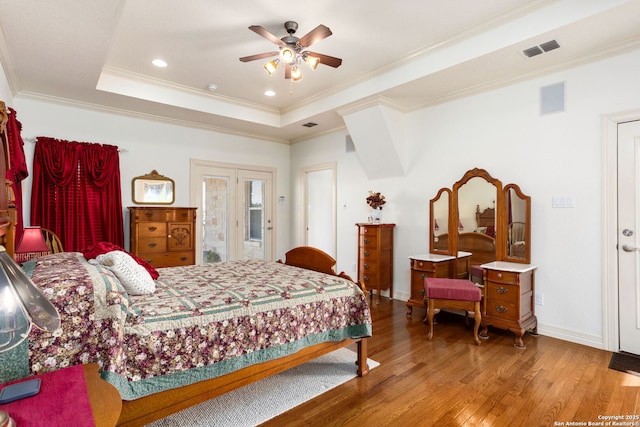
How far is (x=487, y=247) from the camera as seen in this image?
12.4 ft

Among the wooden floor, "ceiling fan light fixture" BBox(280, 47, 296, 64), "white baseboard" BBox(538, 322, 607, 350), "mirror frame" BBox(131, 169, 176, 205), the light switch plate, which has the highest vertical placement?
"ceiling fan light fixture" BBox(280, 47, 296, 64)

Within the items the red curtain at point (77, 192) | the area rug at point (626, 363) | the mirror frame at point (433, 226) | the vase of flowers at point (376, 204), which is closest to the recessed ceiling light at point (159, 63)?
the red curtain at point (77, 192)

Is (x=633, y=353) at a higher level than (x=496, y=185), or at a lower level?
lower

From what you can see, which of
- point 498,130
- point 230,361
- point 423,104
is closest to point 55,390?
point 230,361

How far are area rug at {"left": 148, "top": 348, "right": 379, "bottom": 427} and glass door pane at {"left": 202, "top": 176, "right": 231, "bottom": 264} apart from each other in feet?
11.4

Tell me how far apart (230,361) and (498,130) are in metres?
3.60

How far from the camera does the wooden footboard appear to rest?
1610mm

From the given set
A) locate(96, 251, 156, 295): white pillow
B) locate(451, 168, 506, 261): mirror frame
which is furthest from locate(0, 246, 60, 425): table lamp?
locate(451, 168, 506, 261): mirror frame

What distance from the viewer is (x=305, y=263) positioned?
3.15 meters

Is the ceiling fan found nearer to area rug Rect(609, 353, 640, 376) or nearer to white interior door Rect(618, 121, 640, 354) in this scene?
white interior door Rect(618, 121, 640, 354)

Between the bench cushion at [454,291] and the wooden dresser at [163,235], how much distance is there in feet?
10.7

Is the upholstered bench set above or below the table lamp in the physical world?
below

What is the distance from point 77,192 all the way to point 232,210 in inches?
87.5

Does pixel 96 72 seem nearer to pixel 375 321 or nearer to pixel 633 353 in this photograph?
pixel 375 321
